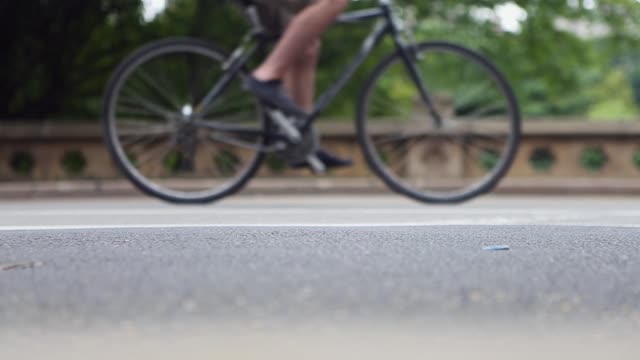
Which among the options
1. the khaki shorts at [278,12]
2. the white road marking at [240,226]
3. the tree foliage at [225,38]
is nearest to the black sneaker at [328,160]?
the khaki shorts at [278,12]

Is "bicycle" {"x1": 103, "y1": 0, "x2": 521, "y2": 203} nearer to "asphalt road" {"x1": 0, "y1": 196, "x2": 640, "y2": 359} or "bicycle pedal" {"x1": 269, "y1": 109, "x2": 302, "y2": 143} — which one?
"bicycle pedal" {"x1": 269, "y1": 109, "x2": 302, "y2": 143}

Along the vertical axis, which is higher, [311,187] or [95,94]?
[95,94]

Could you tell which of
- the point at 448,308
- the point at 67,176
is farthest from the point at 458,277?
the point at 67,176

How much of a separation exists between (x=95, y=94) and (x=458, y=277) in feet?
29.9

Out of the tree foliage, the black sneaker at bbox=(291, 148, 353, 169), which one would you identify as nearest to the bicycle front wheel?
the black sneaker at bbox=(291, 148, 353, 169)

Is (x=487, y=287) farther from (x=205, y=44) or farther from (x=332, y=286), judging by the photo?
(x=205, y=44)

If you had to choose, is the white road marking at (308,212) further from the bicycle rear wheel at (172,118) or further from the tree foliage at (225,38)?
the tree foliage at (225,38)

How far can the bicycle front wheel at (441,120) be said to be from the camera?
5723 mm

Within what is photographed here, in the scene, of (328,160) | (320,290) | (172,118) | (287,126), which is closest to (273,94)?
(287,126)

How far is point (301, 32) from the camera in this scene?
518 cm

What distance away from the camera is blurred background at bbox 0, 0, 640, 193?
999 cm

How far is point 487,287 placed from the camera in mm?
2660

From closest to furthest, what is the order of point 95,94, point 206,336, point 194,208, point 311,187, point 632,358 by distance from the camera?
point 632,358, point 206,336, point 194,208, point 311,187, point 95,94

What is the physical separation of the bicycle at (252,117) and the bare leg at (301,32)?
0.29 metres
